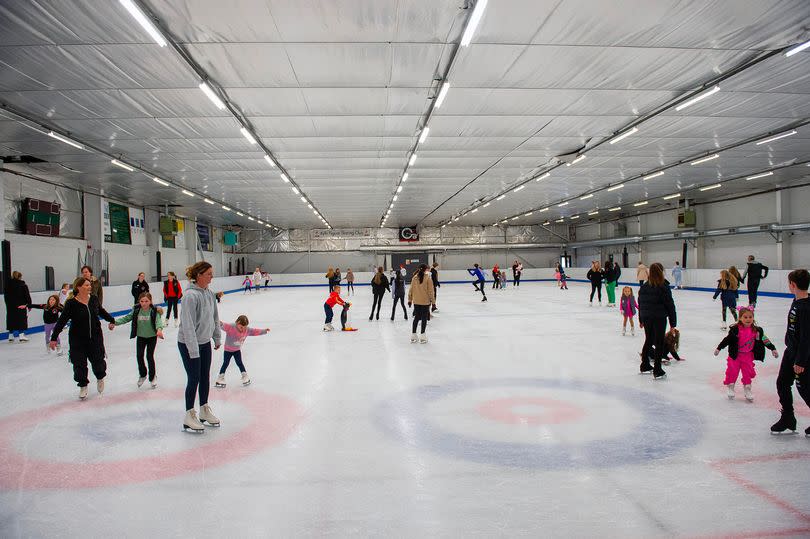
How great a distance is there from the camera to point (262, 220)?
30812mm

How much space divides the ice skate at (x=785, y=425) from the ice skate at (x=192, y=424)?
5065 millimetres

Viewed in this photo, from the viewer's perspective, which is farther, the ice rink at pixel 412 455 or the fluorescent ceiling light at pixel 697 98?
the fluorescent ceiling light at pixel 697 98

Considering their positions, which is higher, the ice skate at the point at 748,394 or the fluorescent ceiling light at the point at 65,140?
the fluorescent ceiling light at the point at 65,140

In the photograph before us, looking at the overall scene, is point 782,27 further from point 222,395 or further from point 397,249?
point 397,249

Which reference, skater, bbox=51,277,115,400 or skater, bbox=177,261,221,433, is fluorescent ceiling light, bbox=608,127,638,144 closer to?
skater, bbox=177,261,221,433

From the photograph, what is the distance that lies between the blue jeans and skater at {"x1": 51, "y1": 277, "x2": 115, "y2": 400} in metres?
1.89

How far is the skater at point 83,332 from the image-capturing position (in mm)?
5215

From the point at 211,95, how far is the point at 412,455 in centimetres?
775

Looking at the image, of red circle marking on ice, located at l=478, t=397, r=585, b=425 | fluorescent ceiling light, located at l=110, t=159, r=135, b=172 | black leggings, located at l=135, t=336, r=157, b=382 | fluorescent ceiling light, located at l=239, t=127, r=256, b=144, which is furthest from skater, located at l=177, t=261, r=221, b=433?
fluorescent ceiling light, located at l=110, t=159, r=135, b=172

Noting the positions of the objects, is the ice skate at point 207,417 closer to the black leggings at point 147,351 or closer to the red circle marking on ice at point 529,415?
the black leggings at point 147,351

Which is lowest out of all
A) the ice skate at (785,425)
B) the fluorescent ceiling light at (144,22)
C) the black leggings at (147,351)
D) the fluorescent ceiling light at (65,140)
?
the ice skate at (785,425)

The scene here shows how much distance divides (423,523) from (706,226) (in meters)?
29.3

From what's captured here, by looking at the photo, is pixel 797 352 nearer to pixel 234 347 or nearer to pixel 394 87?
pixel 234 347

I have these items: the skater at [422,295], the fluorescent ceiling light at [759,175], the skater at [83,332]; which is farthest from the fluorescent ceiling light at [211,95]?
the fluorescent ceiling light at [759,175]
